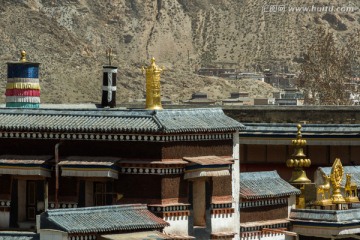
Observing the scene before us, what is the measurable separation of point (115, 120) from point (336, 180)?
768 centimetres

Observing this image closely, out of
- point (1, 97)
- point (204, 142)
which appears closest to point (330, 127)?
point (204, 142)

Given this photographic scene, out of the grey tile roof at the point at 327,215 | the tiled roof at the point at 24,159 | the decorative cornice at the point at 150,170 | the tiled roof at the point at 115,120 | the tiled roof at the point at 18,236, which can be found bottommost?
the grey tile roof at the point at 327,215

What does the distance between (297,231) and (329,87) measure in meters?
85.3

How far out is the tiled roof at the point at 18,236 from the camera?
37.0 meters

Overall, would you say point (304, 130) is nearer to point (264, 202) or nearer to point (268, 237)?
point (264, 202)

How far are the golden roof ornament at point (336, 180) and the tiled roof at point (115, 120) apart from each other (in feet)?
13.7

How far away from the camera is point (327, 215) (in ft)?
142

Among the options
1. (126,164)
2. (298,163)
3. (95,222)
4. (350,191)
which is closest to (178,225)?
(126,164)

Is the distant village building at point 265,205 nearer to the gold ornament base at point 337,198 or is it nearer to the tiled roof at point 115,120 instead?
the gold ornament base at point 337,198

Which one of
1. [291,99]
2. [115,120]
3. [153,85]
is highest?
[153,85]

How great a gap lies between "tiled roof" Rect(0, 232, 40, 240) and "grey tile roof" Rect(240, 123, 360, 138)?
15355mm

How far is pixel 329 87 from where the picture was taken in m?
128

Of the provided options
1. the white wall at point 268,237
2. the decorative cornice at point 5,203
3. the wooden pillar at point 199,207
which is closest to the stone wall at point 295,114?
the white wall at point 268,237

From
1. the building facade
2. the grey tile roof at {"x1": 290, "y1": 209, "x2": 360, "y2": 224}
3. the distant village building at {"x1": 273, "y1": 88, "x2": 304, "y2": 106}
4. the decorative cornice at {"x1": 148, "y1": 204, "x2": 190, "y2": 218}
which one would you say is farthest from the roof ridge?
the distant village building at {"x1": 273, "y1": 88, "x2": 304, "y2": 106}
